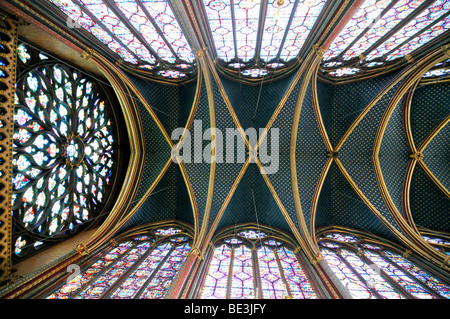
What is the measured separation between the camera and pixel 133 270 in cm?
738

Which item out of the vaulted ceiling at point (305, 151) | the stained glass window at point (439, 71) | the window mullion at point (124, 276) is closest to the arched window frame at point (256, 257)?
the vaulted ceiling at point (305, 151)

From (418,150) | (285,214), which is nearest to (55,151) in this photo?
(285,214)

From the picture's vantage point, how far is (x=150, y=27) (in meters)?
7.01

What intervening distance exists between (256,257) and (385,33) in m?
8.51

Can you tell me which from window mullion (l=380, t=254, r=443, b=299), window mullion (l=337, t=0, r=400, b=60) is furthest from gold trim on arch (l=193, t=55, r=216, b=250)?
window mullion (l=380, t=254, r=443, b=299)

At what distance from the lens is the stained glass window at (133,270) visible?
6266 millimetres

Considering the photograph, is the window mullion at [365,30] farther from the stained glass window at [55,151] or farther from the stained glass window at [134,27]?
the stained glass window at [55,151]

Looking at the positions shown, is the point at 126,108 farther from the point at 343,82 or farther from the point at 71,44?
the point at 343,82

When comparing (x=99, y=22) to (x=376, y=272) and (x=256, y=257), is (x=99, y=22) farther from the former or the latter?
(x=376, y=272)

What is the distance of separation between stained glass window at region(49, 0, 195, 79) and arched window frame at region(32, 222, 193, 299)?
685 centimetres

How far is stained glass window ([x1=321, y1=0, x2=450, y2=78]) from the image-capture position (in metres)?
6.24

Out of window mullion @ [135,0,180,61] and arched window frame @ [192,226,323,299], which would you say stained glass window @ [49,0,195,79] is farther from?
arched window frame @ [192,226,323,299]
